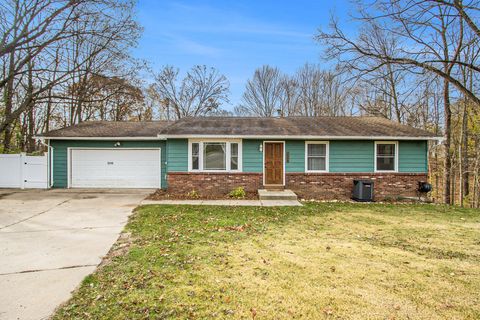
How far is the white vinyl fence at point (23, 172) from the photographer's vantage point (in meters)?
12.2

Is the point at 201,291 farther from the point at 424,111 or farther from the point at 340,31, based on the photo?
the point at 424,111

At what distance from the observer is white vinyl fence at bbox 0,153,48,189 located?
12203 millimetres

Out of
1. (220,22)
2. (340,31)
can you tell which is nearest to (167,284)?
(340,31)

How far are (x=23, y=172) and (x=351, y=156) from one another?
48.7ft

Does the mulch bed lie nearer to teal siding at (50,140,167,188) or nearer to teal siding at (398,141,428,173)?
teal siding at (50,140,167,188)

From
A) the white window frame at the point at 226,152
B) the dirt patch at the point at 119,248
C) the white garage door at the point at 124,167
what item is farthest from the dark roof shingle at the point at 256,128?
the dirt patch at the point at 119,248

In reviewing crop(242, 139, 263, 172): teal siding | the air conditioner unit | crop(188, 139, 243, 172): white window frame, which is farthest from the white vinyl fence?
the air conditioner unit

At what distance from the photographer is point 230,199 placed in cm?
1015

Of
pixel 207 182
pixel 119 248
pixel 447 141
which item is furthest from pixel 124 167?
pixel 447 141

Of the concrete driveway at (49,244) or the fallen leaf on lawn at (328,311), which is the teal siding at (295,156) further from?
the fallen leaf on lawn at (328,311)

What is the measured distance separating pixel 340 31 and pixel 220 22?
20.0 feet

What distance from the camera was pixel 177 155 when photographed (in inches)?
435

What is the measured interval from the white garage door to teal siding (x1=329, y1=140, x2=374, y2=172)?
26.3 ft

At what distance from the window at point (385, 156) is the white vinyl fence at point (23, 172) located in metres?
14.9
